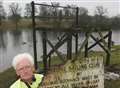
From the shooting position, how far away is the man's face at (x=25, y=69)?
2605mm

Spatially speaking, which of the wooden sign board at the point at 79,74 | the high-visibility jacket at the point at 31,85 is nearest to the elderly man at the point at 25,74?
the high-visibility jacket at the point at 31,85

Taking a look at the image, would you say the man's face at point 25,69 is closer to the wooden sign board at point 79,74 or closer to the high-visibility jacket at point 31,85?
the high-visibility jacket at point 31,85

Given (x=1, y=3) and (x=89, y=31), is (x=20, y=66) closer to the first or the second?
(x=89, y=31)

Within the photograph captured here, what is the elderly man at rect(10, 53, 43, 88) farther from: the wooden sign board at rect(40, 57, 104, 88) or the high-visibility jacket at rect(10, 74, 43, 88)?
the wooden sign board at rect(40, 57, 104, 88)

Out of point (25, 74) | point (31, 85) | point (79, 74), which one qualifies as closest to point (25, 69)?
point (25, 74)

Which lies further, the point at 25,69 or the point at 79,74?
the point at 79,74

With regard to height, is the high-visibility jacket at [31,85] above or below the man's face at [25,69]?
below

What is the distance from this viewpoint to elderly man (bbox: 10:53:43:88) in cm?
260

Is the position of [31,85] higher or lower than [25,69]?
lower

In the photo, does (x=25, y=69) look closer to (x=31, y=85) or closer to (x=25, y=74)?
(x=25, y=74)

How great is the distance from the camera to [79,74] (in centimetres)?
317

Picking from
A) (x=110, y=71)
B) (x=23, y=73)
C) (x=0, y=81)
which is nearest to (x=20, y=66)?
(x=23, y=73)

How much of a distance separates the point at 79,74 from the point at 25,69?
830mm

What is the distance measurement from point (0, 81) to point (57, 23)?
360cm
